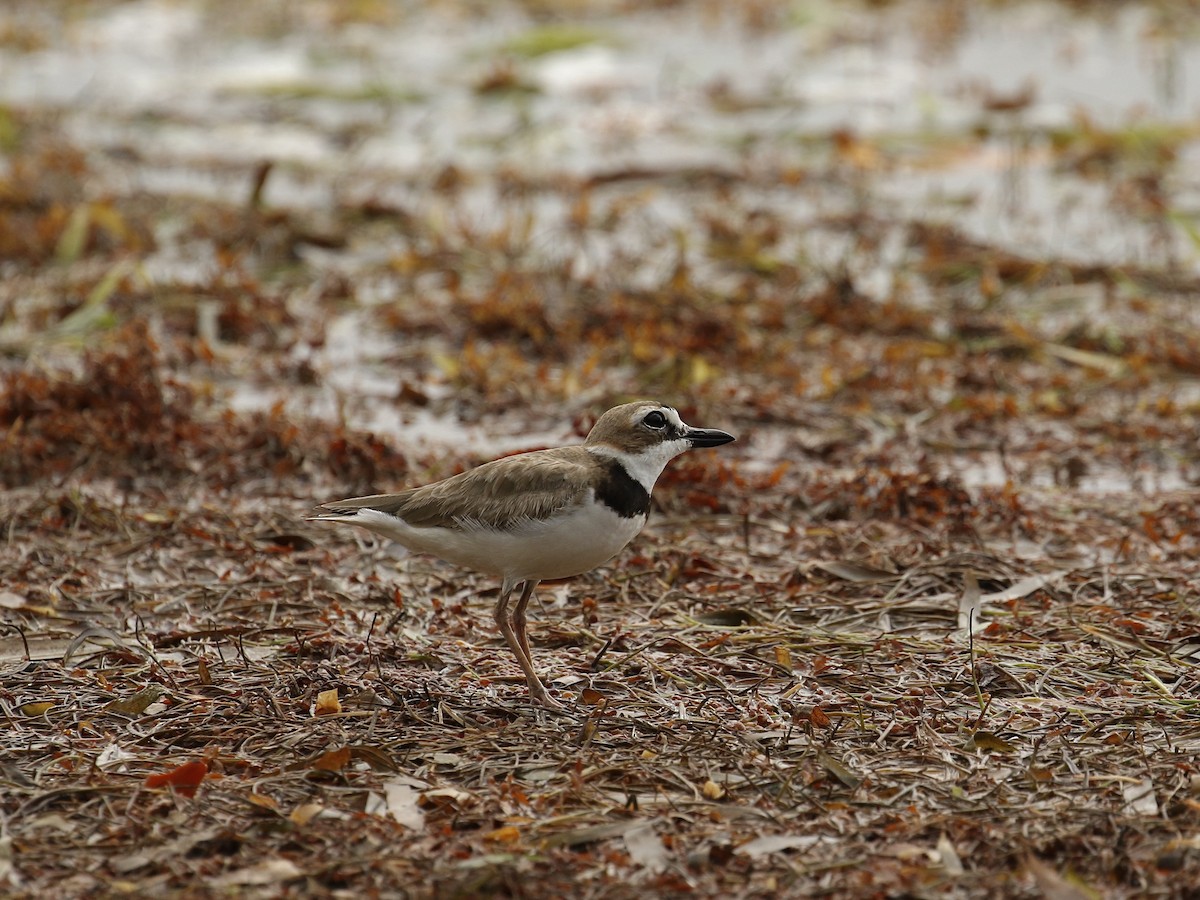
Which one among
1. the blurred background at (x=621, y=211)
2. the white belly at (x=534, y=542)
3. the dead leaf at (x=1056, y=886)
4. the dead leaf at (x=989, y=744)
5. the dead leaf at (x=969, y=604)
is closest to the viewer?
the dead leaf at (x=1056, y=886)

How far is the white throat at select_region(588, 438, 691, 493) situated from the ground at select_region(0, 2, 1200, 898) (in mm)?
614

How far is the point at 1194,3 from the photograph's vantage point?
15930mm

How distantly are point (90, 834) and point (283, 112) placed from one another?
37.0 feet

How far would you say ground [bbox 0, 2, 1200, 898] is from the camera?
14.2ft

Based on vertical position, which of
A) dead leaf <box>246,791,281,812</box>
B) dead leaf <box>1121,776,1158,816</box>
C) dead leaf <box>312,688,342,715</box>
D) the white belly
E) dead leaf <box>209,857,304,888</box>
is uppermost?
the white belly

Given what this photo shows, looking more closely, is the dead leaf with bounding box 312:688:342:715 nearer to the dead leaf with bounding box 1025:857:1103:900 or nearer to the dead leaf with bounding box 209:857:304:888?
the dead leaf with bounding box 209:857:304:888

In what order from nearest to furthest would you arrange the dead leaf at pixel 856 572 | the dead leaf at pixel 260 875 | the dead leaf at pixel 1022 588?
the dead leaf at pixel 260 875, the dead leaf at pixel 1022 588, the dead leaf at pixel 856 572

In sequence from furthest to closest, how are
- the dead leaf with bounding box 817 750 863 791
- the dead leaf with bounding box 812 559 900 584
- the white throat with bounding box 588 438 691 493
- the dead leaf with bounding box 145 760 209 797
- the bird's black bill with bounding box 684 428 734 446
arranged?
the dead leaf with bounding box 812 559 900 584
the bird's black bill with bounding box 684 428 734 446
the white throat with bounding box 588 438 691 493
the dead leaf with bounding box 817 750 863 791
the dead leaf with bounding box 145 760 209 797

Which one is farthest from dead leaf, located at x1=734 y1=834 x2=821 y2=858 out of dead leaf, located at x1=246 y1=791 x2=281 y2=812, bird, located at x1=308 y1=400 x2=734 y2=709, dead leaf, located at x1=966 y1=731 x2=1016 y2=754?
dead leaf, located at x1=246 y1=791 x2=281 y2=812

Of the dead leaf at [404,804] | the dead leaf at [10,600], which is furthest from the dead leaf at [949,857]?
the dead leaf at [10,600]

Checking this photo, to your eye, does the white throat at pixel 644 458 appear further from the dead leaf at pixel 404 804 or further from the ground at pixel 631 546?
the dead leaf at pixel 404 804

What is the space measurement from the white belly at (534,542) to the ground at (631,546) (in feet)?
1.37

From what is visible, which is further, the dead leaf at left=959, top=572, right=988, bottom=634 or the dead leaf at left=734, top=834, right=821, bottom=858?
the dead leaf at left=959, top=572, right=988, bottom=634

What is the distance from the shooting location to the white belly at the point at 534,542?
205 inches
